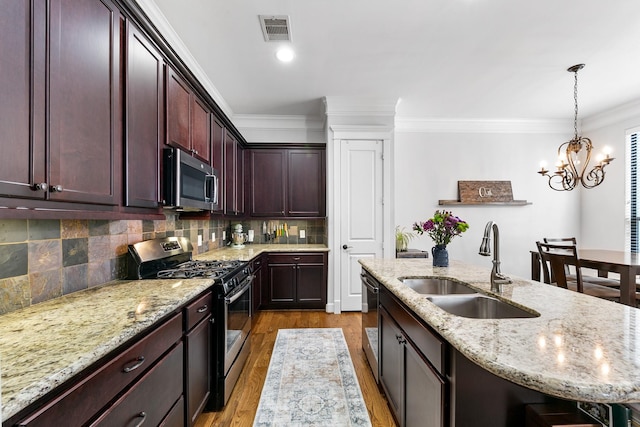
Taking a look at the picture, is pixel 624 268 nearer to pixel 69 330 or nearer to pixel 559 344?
pixel 559 344

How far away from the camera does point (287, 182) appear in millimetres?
4430

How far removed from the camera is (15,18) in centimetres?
96

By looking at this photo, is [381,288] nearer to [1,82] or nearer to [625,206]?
[1,82]

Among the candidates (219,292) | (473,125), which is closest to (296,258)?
(219,292)

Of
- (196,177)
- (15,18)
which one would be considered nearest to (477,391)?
(15,18)

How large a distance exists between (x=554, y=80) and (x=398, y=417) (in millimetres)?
4010

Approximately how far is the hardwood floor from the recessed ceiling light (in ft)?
9.48

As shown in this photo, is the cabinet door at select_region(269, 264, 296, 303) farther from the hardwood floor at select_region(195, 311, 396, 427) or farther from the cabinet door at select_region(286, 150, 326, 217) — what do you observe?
the cabinet door at select_region(286, 150, 326, 217)

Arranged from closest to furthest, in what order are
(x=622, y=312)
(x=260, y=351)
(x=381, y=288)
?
(x=622, y=312) < (x=381, y=288) < (x=260, y=351)

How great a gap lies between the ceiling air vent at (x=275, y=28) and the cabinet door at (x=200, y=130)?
0.83 metres

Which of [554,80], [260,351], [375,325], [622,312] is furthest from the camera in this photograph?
[554,80]

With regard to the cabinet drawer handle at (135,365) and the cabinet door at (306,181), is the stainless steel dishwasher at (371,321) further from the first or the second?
the cabinet door at (306,181)

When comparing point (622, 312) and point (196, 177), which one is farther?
point (196, 177)

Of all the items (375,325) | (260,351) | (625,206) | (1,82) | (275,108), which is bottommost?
(260,351)
